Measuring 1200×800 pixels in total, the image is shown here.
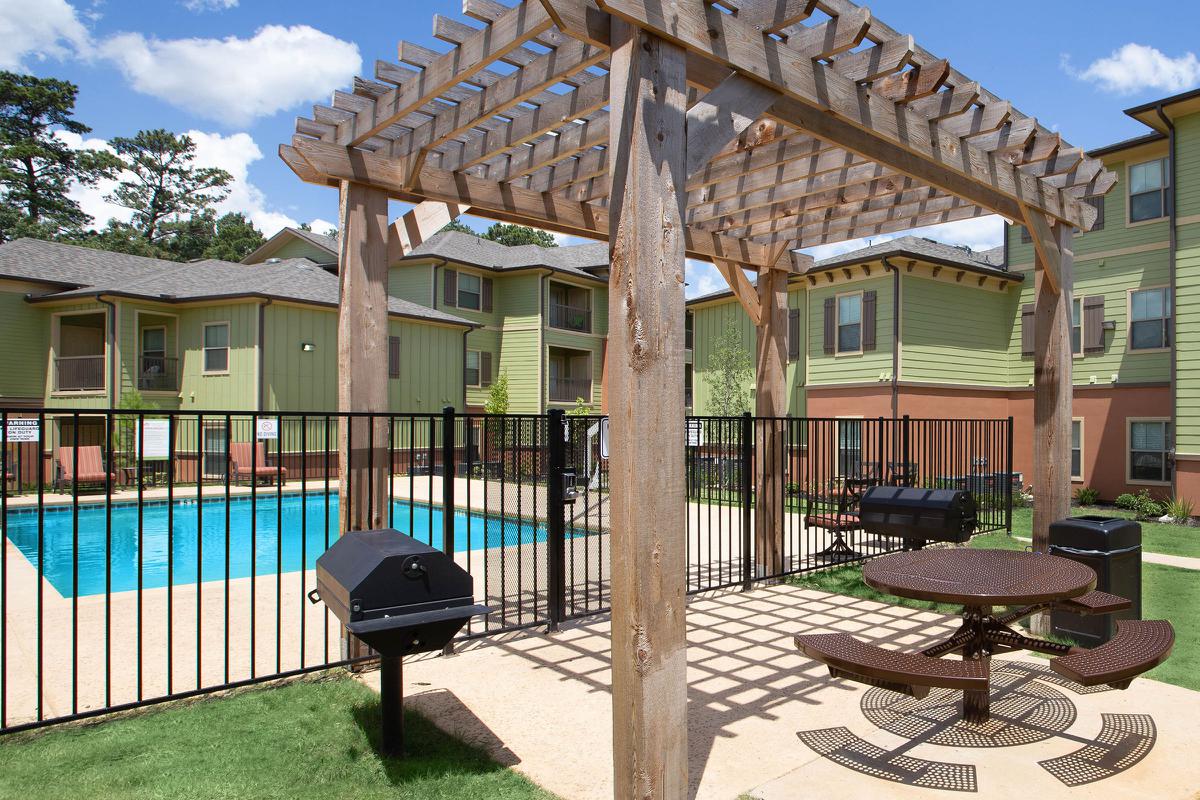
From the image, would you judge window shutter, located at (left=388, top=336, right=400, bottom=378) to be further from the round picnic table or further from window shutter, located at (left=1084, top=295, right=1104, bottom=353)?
the round picnic table

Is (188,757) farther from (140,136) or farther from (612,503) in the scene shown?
(140,136)

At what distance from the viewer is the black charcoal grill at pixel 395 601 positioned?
11.0 ft

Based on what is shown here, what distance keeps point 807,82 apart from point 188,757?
186 inches

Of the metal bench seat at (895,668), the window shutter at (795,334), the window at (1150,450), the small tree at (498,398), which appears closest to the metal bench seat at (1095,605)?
the metal bench seat at (895,668)

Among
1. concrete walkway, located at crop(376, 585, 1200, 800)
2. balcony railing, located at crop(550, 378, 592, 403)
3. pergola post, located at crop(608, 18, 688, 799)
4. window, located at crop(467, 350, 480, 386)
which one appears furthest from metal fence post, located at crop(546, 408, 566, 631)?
balcony railing, located at crop(550, 378, 592, 403)

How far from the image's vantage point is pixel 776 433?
26.0 feet

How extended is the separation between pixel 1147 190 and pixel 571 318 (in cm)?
1836

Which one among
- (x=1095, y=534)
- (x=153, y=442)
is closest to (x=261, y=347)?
(x=153, y=442)

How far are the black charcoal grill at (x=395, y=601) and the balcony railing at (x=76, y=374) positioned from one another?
22.5 m

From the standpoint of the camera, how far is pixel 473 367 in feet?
90.3

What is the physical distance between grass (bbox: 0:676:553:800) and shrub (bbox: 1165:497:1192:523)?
604 inches

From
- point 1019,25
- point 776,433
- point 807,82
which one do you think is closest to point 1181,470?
point 1019,25

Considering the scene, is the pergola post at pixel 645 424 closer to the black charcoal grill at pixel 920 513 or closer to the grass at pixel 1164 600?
the grass at pixel 1164 600

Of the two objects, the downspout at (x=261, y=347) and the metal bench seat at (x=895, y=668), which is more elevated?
the downspout at (x=261, y=347)
